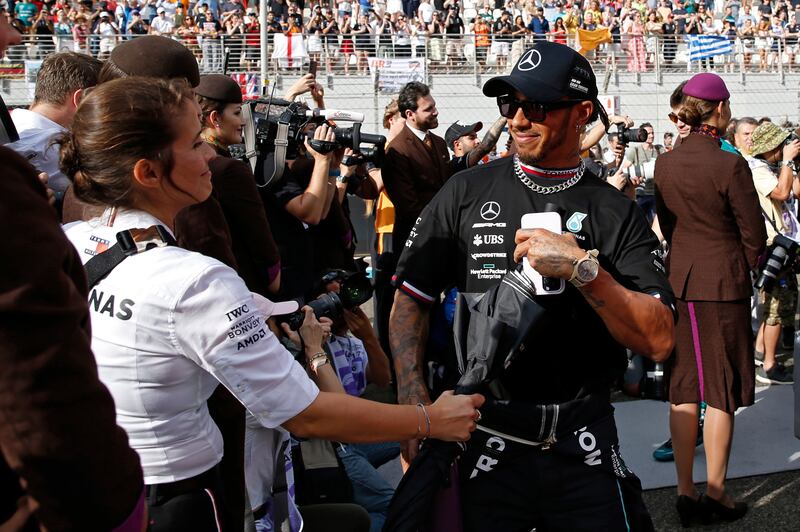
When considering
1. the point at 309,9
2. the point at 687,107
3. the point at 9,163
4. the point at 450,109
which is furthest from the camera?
the point at 309,9

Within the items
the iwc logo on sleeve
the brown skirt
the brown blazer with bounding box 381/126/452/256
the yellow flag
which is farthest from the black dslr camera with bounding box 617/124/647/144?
the yellow flag

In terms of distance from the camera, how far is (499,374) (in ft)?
7.47

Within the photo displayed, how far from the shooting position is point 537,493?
2.38 m

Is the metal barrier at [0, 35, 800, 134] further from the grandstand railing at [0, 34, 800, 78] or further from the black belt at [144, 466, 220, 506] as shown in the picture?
the black belt at [144, 466, 220, 506]

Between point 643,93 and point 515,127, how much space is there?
17.7 metres

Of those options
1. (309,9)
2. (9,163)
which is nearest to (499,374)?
(9,163)

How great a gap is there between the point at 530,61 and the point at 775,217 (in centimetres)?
446

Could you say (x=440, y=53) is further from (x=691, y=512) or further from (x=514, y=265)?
(x=514, y=265)

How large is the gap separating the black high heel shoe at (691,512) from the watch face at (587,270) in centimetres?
228

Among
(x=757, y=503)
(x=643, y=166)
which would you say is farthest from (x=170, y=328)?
(x=643, y=166)

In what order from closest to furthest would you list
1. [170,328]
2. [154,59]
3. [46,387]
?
1. [46,387]
2. [170,328]
3. [154,59]

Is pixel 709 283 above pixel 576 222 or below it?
below

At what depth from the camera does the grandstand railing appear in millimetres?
16078

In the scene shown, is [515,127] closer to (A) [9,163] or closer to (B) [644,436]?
(A) [9,163]
